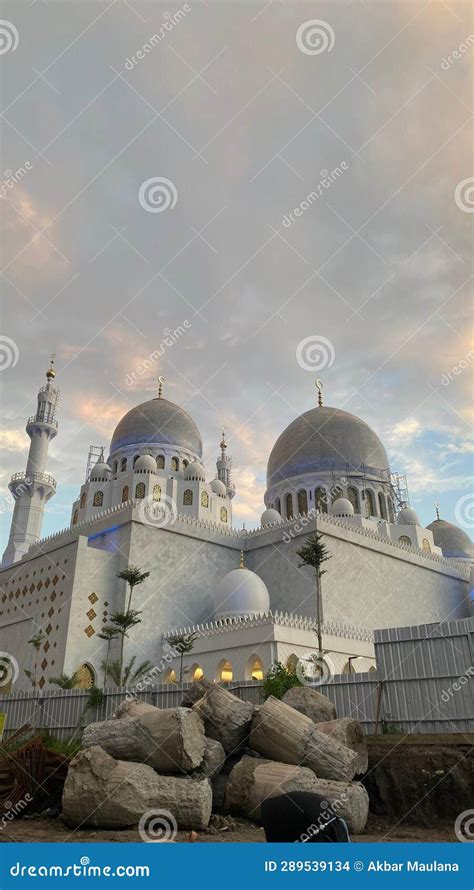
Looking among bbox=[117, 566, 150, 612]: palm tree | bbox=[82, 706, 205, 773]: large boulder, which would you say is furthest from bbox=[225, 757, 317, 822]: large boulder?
bbox=[117, 566, 150, 612]: palm tree

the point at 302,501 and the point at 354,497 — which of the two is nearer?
the point at 354,497

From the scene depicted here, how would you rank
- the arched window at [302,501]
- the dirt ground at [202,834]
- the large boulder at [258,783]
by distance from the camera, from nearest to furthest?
the dirt ground at [202,834] → the large boulder at [258,783] → the arched window at [302,501]

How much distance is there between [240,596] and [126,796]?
1756cm

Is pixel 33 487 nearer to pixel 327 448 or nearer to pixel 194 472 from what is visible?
pixel 194 472

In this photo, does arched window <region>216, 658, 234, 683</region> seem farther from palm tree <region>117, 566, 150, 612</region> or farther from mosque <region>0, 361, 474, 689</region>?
palm tree <region>117, 566, 150, 612</region>

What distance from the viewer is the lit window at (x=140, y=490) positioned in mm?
32250

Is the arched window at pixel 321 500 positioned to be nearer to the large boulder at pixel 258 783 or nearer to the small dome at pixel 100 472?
the small dome at pixel 100 472

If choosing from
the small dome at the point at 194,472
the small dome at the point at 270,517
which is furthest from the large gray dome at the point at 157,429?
the small dome at the point at 270,517

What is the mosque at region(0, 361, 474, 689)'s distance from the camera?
23.7 meters

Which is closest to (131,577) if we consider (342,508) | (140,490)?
(140,490)

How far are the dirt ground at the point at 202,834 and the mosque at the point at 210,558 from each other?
1254 cm

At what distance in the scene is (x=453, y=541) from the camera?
4388cm

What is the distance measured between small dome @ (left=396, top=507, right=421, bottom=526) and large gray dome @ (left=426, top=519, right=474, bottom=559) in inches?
320

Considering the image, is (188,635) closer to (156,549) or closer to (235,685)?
(156,549)
